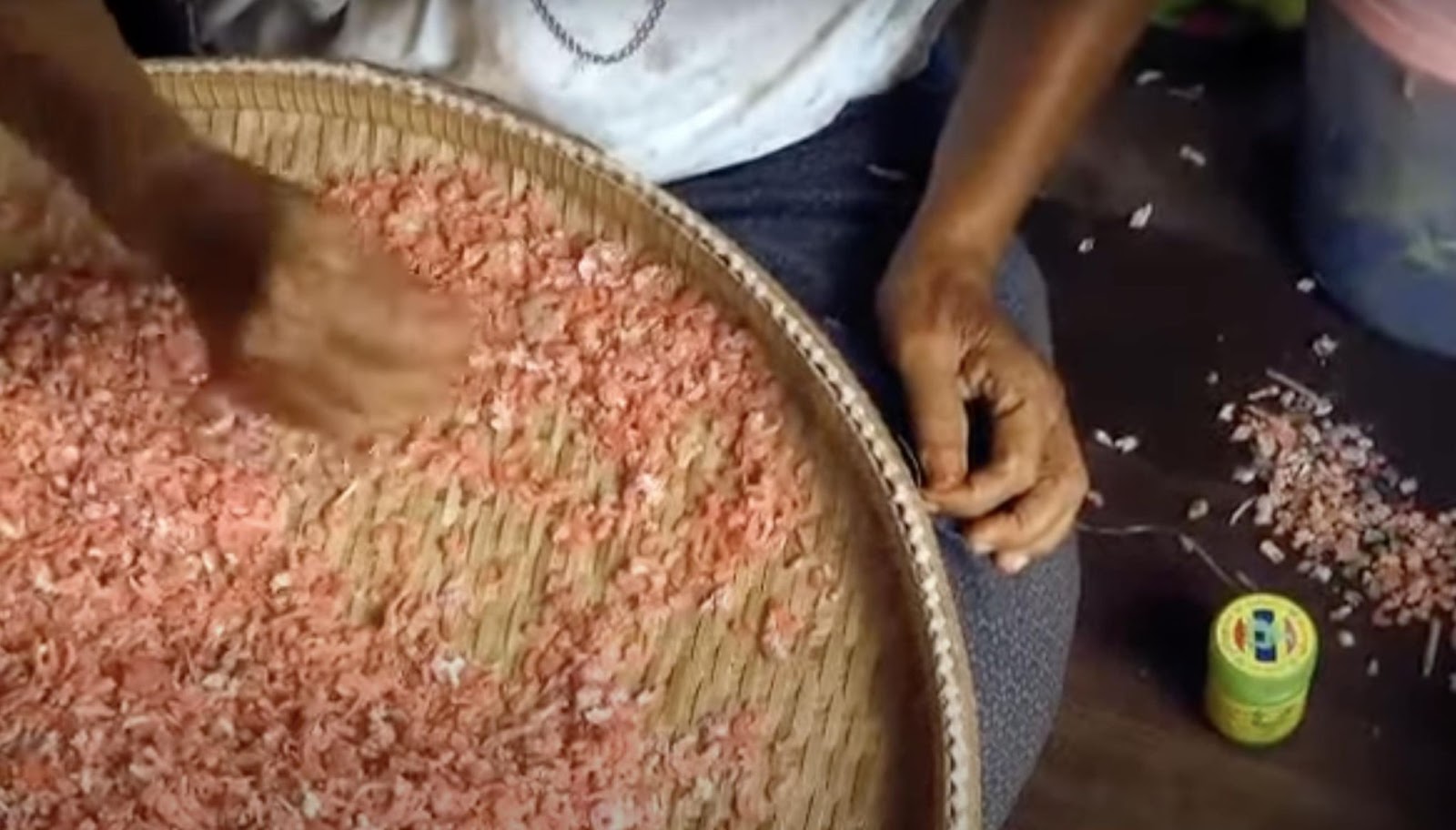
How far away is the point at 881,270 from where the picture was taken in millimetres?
959

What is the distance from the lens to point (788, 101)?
98 cm

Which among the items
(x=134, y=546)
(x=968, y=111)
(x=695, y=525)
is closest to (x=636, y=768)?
(x=695, y=525)

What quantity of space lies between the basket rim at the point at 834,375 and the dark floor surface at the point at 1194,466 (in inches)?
14.4

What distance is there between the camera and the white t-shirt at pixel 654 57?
96 cm

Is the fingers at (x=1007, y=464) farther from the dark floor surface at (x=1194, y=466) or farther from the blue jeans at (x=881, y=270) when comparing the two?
the dark floor surface at (x=1194, y=466)

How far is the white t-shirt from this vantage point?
0.96m

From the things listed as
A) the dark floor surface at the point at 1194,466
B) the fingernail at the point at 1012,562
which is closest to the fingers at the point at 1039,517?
the fingernail at the point at 1012,562

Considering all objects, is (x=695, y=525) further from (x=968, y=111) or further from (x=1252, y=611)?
(x=1252, y=611)

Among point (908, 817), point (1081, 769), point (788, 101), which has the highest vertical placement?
point (788, 101)

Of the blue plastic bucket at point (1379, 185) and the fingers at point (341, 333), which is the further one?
the blue plastic bucket at point (1379, 185)

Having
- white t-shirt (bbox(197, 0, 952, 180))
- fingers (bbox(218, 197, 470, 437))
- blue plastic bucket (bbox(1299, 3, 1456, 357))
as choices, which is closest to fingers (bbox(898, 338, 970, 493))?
white t-shirt (bbox(197, 0, 952, 180))

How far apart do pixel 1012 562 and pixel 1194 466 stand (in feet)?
1.32

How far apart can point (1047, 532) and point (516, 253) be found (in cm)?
22

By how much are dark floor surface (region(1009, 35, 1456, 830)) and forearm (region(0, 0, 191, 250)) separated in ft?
1.86
